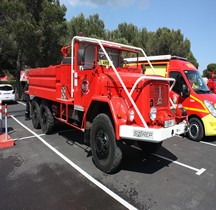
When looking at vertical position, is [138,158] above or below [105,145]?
below

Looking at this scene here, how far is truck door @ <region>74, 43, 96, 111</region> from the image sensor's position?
187 inches

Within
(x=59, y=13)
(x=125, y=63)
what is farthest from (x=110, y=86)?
(x=59, y=13)

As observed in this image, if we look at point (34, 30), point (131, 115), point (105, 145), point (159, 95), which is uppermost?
point (34, 30)

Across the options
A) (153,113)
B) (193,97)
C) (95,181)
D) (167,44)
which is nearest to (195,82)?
(193,97)

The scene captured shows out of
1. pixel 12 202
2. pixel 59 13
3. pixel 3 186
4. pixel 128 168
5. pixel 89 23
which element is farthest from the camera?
pixel 89 23

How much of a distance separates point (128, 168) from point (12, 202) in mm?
2350

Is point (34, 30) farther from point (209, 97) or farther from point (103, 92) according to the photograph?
point (209, 97)

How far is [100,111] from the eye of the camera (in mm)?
4523

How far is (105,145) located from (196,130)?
3.91 meters

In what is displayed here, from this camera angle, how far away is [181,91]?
7125 millimetres

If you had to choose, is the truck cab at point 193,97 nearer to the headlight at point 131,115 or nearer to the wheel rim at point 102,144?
the headlight at point 131,115

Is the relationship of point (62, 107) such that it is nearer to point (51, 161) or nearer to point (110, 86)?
point (51, 161)

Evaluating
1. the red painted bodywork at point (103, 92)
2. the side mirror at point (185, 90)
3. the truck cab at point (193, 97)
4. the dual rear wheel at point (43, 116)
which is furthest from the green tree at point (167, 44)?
the red painted bodywork at point (103, 92)

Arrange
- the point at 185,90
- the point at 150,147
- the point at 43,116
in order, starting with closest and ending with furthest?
1. the point at 150,147
2. the point at 185,90
3. the point at 43,116
